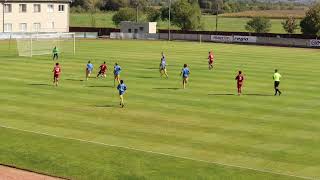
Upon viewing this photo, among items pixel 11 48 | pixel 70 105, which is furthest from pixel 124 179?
pixel 11 48

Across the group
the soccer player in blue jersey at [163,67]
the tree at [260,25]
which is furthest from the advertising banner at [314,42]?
the soccer player in blue jersey at [163,67]

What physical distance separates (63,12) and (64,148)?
3610 inches

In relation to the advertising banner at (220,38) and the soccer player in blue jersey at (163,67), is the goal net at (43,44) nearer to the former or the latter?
the soccer player in blue jersey at (163,67)

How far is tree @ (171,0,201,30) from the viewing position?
122062mm

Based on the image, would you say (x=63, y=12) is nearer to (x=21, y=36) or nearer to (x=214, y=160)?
(x=21, y=36)

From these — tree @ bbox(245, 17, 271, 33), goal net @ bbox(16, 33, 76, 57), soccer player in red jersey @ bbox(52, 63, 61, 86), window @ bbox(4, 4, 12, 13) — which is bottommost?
soccer player in red jersey @ bbox(52, 63, 61, 86)

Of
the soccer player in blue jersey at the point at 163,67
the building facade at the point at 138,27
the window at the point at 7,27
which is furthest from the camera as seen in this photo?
the building facade at the point at 138,27

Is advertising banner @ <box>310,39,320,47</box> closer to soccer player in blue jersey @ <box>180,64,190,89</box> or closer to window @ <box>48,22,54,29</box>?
window @ <box>48,22,54,29</box>

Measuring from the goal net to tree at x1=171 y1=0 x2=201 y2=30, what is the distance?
3402 centimetres

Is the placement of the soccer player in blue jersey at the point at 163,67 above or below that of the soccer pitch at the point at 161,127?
above

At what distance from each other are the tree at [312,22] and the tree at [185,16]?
24808 mm

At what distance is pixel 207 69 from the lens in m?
54.2

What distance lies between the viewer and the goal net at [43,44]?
2707 inches

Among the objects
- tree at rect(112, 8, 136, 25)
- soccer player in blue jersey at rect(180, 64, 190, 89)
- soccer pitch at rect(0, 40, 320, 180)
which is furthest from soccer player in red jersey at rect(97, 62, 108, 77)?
tree at rect(112, 8, 136, 25)
